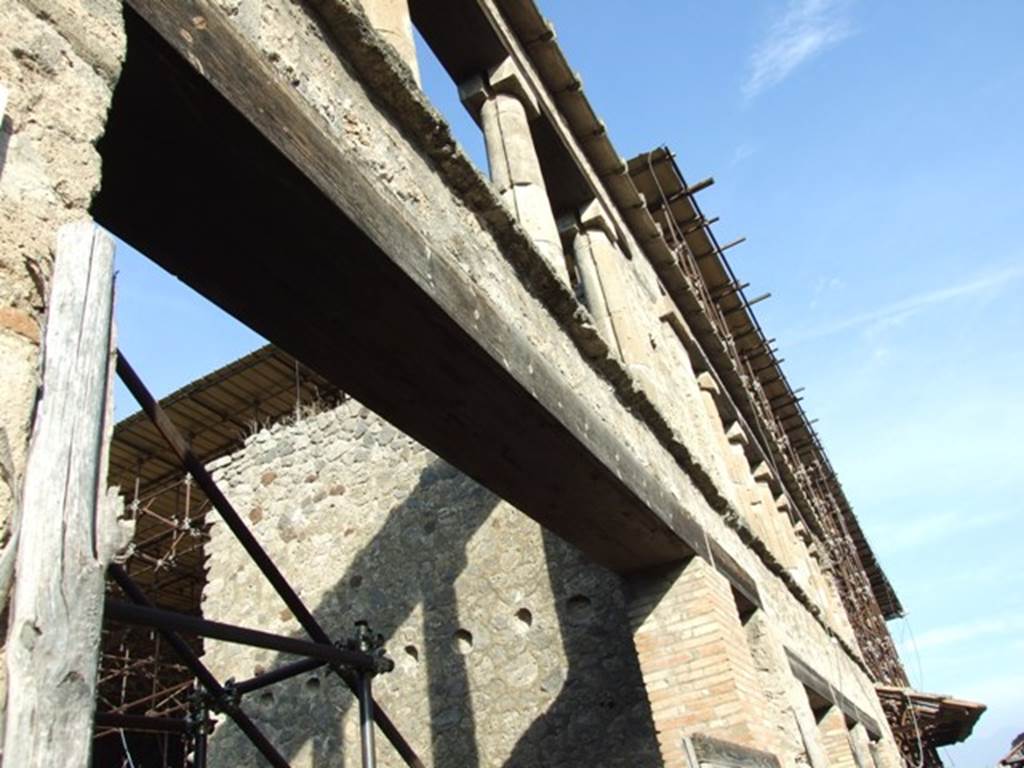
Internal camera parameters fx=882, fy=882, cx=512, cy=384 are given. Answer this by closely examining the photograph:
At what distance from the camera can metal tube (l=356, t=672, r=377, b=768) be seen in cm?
379

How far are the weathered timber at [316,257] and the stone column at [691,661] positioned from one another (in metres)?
1.41

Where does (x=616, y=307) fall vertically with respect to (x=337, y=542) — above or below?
above

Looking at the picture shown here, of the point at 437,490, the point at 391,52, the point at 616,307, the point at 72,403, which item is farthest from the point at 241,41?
the point at 437,490

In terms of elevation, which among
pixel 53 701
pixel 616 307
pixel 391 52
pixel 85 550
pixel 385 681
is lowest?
pixel 53 701

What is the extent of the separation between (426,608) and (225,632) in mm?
4161

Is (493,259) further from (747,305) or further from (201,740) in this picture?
(747,305)

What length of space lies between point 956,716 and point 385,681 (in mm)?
13990

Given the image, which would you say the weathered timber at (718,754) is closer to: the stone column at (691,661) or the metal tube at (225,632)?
the stone column at (691,661)

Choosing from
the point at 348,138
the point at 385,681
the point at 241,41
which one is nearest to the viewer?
the point at 241,41

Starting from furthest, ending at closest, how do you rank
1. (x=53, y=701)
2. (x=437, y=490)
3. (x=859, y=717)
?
(x=859, y=717), (x=437, y=490), (x=53, y=701)

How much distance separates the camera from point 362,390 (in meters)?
3.29

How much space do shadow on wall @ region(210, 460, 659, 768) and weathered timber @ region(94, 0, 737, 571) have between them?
8.52 ft

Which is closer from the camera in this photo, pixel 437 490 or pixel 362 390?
pixel 362 390

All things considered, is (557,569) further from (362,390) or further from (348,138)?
(348,138)
